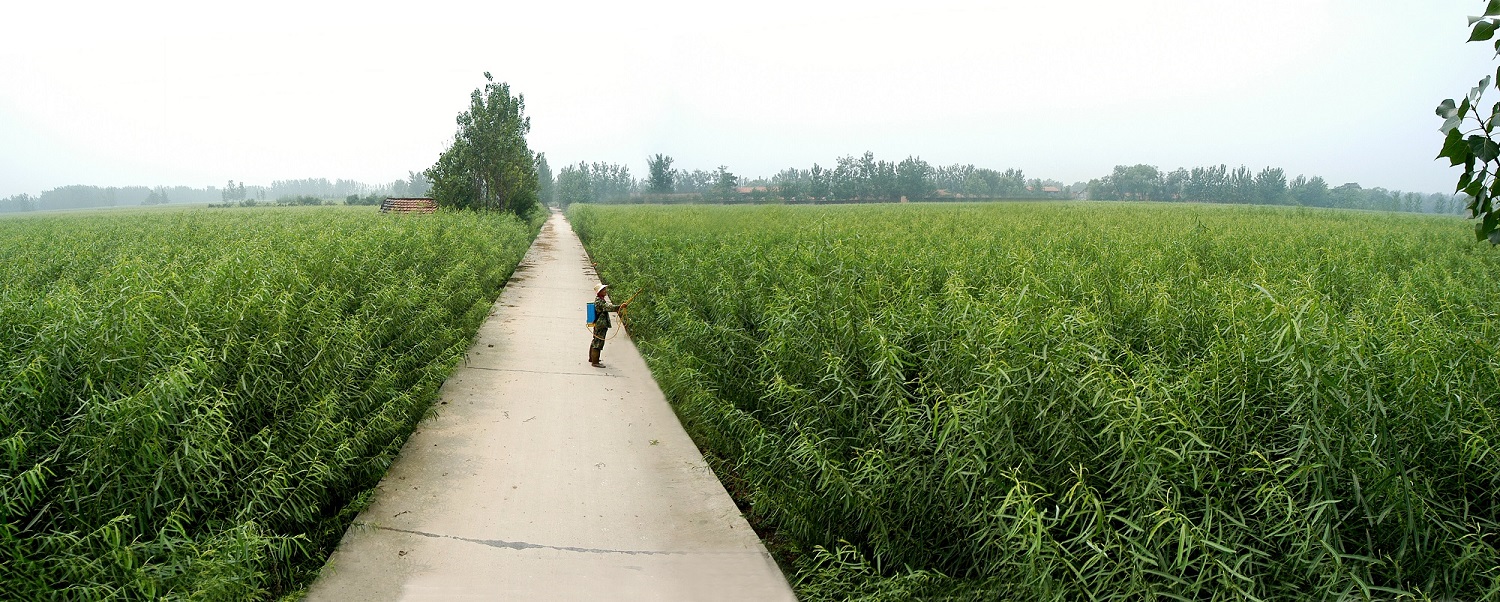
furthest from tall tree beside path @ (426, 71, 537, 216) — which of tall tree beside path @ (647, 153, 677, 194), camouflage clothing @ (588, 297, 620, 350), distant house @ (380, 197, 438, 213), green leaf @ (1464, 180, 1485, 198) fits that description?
green leaf @ (1464, 180, 1485, 198)

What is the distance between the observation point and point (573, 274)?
1847 centimetres

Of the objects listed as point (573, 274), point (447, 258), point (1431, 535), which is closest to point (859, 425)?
point (1431, 535)

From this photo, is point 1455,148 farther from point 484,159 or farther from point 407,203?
point 407,203

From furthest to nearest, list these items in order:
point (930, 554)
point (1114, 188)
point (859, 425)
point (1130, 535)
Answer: point (1114, 188) < point (859, 425) < point (930, 554) < point (1130, 535)

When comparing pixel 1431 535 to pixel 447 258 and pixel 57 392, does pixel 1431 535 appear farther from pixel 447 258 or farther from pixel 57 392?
pixel 447 258

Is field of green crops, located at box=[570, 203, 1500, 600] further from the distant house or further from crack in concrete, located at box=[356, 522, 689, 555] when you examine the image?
the distant house

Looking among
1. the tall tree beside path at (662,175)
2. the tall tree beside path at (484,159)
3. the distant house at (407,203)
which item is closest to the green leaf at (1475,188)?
the tall tree beside path at (662,175)

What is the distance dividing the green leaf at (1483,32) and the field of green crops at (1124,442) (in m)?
1.01

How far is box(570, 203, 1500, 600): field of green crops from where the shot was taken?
2.37 m

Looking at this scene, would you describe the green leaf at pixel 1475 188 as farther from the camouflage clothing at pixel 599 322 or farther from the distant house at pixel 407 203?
the distant house at pixel 407 203

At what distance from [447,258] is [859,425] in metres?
9.65

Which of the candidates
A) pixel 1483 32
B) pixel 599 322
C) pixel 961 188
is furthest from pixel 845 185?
pixel 1483 32

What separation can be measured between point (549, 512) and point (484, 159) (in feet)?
94.6

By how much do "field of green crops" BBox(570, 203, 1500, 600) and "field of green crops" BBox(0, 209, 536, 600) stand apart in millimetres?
2467
